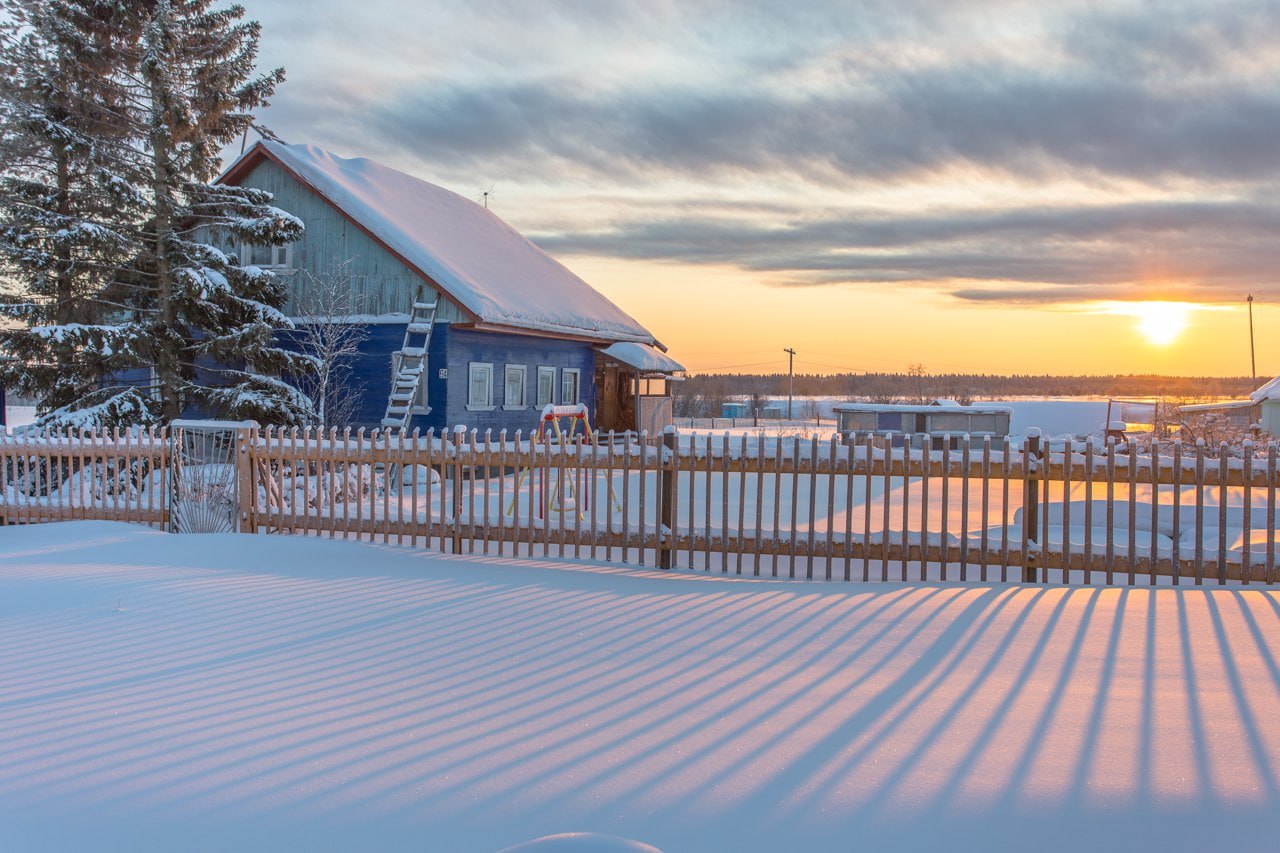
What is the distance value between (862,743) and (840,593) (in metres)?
3.64

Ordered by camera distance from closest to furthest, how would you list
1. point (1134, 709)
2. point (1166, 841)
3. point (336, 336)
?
point (1166, 841) → point (1134, 709) → point (336, 336)

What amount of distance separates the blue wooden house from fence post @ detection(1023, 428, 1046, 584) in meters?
15.4

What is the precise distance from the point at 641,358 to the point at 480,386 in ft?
21.8

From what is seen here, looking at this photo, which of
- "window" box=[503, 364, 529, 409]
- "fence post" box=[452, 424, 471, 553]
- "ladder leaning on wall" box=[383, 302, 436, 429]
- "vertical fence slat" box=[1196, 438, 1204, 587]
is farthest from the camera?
"window" box=[503, 364, 529, 409]

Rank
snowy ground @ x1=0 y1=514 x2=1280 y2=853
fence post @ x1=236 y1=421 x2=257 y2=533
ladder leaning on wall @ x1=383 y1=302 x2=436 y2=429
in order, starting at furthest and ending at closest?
ladder leaning on wall @ x1=383 y1=302 x2=436 y2=429
fence post @ x1=236 y1=421 x2=257 y2=533
snowy ground @ x1=0 y1=514 x2=1280 y2=853

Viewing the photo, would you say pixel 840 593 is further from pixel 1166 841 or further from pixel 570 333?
pixel 570 333

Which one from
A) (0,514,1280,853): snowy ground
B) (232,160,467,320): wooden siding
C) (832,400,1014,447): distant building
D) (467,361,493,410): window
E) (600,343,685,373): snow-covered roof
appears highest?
(232,160,467,320): wooden siding

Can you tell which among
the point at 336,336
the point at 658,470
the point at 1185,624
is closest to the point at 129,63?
the point at 336,336

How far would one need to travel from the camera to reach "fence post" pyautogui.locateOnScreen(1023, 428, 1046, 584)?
28.7ft

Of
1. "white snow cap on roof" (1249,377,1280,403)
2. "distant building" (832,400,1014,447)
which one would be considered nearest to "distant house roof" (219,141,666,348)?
"distant building" (832,400,1014,447)

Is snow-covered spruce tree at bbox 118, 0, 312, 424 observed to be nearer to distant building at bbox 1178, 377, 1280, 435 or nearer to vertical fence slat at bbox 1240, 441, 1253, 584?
vertical fence slat at bbox 1240, 441, 1253, 584

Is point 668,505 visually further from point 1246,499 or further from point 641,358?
point 641,358

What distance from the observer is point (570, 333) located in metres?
28.0

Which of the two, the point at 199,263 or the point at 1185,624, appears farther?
the point at 199,263
